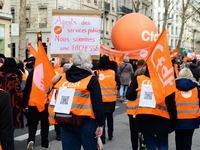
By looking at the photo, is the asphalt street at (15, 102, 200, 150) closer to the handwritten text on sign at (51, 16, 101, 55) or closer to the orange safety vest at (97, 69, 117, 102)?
the orange safety vest at (97, 69, 117, 102)

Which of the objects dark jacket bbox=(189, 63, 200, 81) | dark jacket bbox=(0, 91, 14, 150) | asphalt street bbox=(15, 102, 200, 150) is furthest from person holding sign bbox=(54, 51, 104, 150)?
dark jacket bbox=(189, 63, 200, 81)

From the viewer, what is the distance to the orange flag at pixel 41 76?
5539mm

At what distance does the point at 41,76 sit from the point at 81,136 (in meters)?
1.75

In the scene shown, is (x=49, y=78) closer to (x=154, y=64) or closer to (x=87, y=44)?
(x=87, y=44)

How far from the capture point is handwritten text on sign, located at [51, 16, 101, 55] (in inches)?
226

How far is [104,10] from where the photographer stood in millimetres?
41312

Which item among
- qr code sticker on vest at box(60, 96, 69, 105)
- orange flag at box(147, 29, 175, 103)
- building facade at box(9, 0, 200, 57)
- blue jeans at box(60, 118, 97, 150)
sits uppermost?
building facade at box(9, 0, 200, 57)

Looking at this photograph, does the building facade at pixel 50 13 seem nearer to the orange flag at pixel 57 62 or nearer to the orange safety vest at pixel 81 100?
the orange flag at pixel 57 62

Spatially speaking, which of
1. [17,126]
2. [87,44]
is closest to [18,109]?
[17,126]

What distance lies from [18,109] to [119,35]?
A: 14791mm

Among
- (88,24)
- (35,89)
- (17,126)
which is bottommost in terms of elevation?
(17,126)

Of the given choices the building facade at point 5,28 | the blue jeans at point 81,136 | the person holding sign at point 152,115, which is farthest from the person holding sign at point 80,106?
the building facade at point 5,28

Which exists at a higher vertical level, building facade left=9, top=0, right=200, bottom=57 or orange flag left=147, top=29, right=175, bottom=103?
building facade left=9, top=0, right=200, bottom=57

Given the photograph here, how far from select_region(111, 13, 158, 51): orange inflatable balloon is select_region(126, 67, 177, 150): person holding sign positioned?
618 inches
